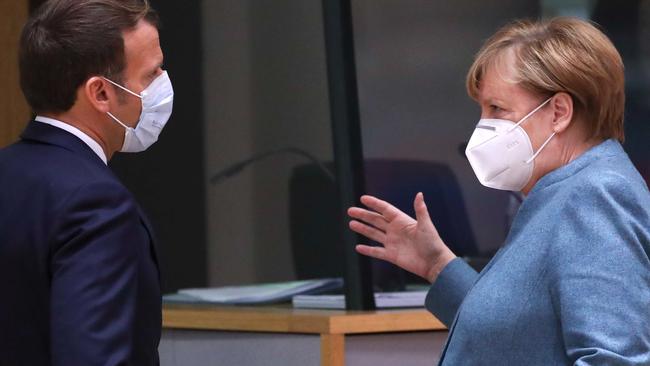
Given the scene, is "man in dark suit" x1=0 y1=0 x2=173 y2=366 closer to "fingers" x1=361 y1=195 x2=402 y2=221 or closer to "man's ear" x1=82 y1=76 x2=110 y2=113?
"man's ear" x1=82 y1=76 x2=110 y2=113

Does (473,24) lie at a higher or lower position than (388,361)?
higher

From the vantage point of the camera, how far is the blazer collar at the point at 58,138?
1.96m

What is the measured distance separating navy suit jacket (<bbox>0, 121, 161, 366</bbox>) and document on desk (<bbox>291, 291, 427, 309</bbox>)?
1.24 meters

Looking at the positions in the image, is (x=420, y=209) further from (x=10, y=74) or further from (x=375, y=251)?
(x=10, y=74)

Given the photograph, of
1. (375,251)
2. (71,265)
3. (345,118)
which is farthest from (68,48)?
(345,118)

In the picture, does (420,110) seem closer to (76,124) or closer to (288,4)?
(288,4)

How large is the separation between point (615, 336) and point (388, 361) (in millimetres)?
1161

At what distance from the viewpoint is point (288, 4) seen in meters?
3.52

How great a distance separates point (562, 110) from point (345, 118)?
4.22ft

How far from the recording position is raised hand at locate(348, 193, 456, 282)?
242 centimetres

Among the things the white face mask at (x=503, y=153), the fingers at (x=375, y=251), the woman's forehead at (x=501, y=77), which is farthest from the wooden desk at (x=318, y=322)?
the woman's forehead at (x=501, y=77)

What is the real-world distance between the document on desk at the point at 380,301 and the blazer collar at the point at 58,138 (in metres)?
1.29

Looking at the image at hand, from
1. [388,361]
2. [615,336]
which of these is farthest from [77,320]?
[388,361]

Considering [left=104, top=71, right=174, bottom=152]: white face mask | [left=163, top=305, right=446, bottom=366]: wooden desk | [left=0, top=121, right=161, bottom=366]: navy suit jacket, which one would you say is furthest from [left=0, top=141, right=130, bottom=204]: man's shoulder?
[left=163, top=305, right=446, bottom=366]: wooden desk
